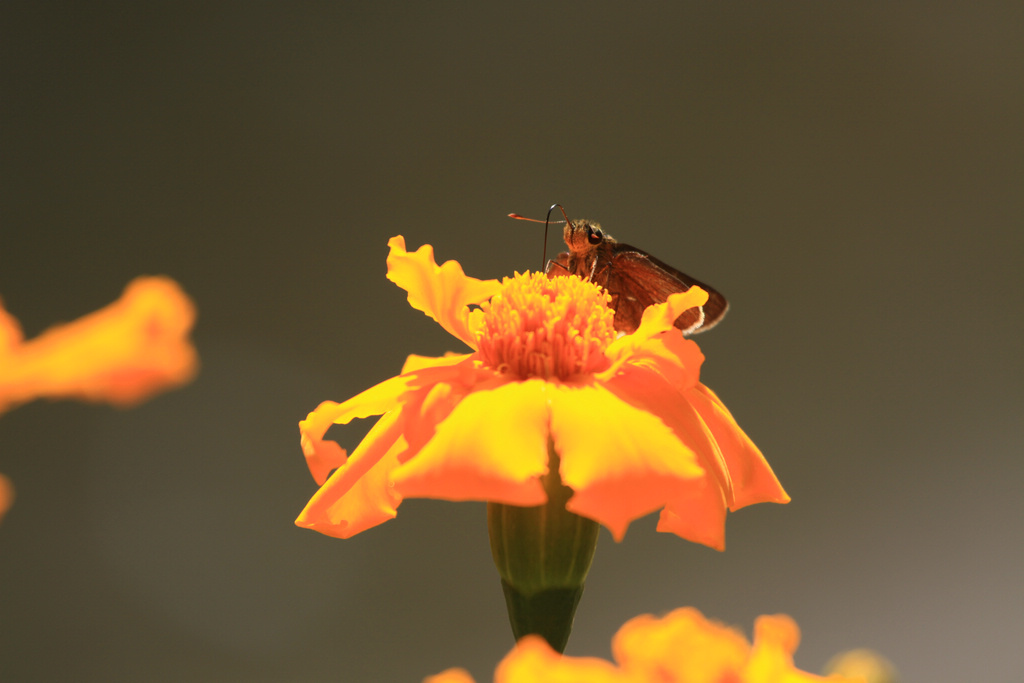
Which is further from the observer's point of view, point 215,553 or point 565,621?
point 215,553

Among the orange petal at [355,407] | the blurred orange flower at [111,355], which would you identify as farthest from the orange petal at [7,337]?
the orange petal at [355,407]

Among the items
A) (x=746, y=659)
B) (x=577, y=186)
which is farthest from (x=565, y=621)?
(x=577, y=186)

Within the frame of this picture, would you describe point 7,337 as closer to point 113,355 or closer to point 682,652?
point 113,355

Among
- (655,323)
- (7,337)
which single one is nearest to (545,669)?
(655,323)

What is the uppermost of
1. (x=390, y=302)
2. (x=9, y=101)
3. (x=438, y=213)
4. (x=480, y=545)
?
(x=9, y=101)

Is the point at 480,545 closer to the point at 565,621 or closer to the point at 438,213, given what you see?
the point at 438,213

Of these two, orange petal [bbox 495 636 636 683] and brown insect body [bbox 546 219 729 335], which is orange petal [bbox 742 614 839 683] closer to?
orange petal [bbox 495 636 636 683]
